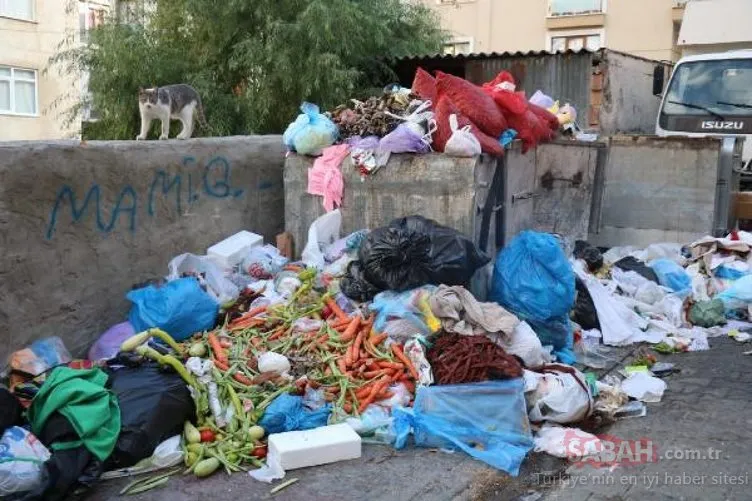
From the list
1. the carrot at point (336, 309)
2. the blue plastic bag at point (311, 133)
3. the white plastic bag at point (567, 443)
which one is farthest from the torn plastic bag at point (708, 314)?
the blue plastic bag at point (311, 133)

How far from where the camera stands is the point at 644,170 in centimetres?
791

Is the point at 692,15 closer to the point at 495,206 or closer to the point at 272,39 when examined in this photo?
the point at 272,39

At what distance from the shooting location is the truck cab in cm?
825

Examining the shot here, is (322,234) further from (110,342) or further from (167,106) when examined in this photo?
(110,342)

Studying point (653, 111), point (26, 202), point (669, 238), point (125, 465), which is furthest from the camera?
point (653, 111)

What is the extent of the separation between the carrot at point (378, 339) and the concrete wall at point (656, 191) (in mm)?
4136

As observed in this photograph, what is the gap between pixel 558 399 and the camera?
4.00 m

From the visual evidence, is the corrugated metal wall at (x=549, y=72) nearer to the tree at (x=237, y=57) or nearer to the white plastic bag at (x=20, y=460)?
the tree at (x=237, y=57)

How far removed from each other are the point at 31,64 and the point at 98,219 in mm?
18543

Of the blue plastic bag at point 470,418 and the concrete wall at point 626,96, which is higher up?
the concrete wall at point 626,96

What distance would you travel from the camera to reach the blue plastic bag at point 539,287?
16.1 ft

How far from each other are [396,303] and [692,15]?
12.0m

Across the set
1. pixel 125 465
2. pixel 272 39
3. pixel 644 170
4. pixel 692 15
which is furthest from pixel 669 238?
pixel 692 15

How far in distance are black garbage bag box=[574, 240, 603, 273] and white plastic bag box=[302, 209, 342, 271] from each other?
7.83 ft
